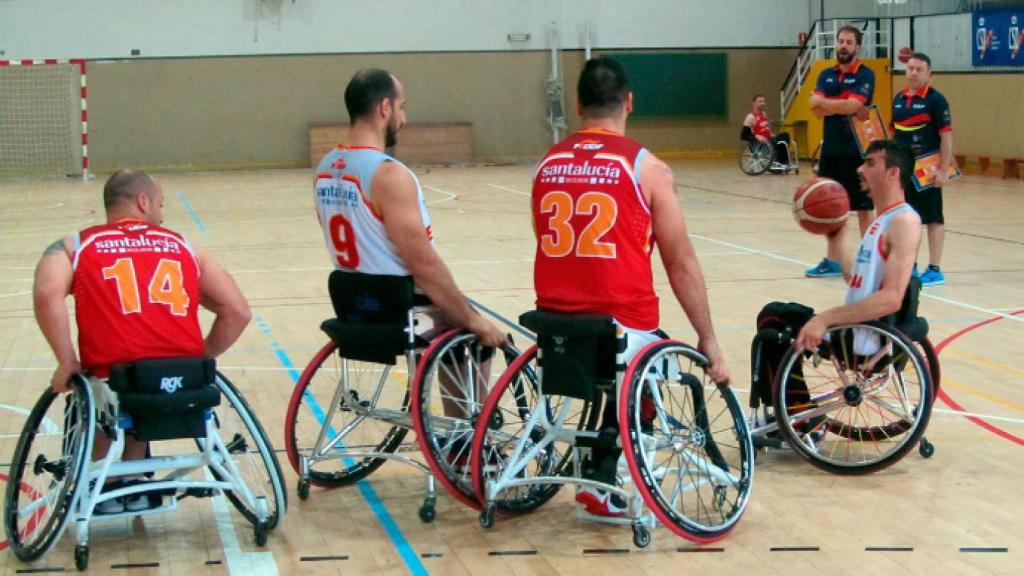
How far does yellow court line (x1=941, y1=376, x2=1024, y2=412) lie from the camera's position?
20.5 feet

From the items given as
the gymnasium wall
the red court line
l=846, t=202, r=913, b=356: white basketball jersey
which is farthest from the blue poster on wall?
l=846, t=202, r=913, b=356: white basketball jersey

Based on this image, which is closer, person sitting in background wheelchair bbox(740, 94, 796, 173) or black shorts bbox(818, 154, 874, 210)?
black shorts bbox(818, 154, 874, 210)

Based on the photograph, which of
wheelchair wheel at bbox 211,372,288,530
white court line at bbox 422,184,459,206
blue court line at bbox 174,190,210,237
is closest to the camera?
wheelchair wheel at bbox 211,372,288,530

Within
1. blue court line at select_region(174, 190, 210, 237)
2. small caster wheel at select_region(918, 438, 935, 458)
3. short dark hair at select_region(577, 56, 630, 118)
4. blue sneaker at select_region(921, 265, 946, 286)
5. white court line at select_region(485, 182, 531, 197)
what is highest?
short dark hair at select_region(577, 56, 630, 118)

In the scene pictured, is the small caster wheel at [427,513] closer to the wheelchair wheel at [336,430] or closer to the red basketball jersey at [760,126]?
the wheelchair wheel at [336,430]

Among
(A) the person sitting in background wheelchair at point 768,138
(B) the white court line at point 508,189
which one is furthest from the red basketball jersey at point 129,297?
(A) the person sitting in background wheelchair at point 768,138

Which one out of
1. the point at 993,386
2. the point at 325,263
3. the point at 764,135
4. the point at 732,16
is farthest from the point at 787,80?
the point at 993,386

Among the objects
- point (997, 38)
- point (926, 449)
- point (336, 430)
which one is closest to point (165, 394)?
point (336, 430)

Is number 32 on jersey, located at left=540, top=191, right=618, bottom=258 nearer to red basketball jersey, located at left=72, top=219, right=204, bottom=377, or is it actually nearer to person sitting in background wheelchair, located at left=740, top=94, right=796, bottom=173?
red basketball jersey, located at left=72, top=219, right=204, bottom=377

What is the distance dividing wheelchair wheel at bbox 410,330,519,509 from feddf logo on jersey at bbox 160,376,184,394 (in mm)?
794

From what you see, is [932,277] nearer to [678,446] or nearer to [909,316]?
[909,316]

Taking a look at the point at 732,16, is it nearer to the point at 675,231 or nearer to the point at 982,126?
the point at 982,126

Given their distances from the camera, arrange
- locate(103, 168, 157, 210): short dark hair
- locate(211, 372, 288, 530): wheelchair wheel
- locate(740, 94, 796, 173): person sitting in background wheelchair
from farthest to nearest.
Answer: locate(740, 94, 796, 173): person sitting in background wheelchair, locate(103, 168, 157, 210): short dark hair, locate(211, 372, 288, 530): wheelchair wheel

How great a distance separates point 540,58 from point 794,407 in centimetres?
2042
